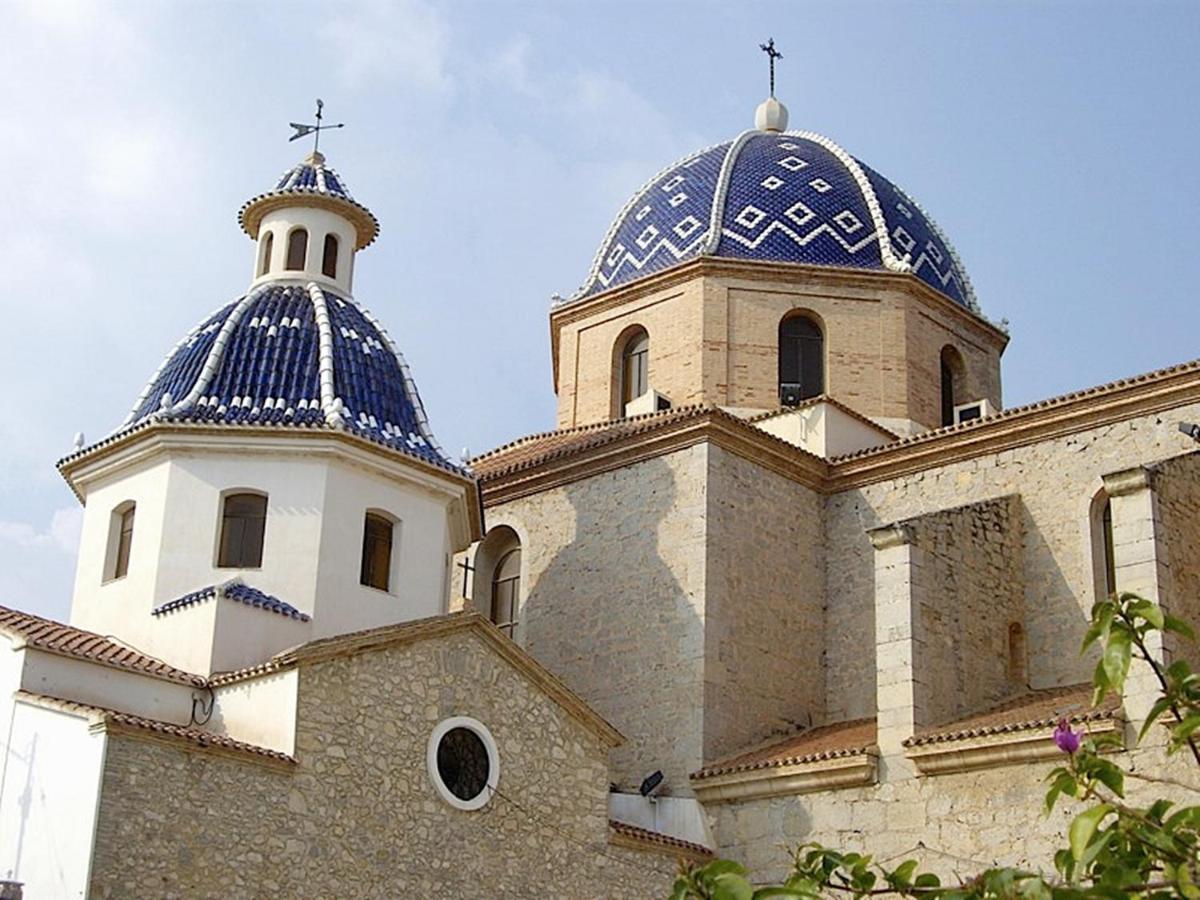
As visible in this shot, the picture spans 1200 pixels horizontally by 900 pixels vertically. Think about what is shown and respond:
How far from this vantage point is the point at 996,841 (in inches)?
504

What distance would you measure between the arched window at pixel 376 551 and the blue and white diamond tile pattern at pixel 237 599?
3.13ft

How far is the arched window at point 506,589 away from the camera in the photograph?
17.7 meters

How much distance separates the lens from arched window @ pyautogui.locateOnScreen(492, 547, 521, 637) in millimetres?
Answer: 17734

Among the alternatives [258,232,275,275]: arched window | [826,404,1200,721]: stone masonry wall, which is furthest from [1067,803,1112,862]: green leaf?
[258,232,275,275]: arched window

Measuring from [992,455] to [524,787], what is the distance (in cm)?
630

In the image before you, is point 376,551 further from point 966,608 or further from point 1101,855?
point 1101,855

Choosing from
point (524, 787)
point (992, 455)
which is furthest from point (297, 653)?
point (992, 455)

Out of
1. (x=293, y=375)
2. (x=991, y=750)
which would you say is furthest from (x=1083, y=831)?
(x=293, y=375)

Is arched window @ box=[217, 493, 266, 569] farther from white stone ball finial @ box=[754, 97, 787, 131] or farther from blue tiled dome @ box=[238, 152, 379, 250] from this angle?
white stone ball finial @ box=[754, 97, 787, 131]

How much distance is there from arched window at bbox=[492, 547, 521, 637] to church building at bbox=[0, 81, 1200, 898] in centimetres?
4

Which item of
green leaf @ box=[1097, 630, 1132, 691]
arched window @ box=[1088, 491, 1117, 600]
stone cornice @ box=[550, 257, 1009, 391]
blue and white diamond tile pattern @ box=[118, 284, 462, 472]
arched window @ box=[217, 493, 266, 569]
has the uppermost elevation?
stone cornice @ box=[550, 257, 1009, 391]

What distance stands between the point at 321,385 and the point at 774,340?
22.1 ft

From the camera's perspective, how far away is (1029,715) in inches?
527

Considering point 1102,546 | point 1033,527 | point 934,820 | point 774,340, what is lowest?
point 934,820
